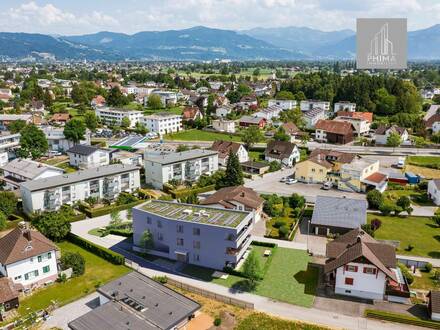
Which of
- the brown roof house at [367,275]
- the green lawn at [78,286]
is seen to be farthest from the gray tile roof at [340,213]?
the green lawn at [78,286]

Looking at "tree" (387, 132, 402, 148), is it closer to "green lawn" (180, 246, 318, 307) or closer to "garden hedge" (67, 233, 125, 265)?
"green lawn" (180, 246, 318, 307)

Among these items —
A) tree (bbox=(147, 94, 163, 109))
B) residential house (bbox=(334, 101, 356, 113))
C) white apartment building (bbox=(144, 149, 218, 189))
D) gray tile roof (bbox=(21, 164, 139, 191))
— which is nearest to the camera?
gray tile roof (bbox=(21, 164, 139, 191))

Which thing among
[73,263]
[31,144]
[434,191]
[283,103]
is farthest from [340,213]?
[283,103]

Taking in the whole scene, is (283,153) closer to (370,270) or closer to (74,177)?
(74,177)

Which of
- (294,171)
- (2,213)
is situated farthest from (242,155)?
(2,213)

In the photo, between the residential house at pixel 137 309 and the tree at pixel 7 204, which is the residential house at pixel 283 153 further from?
the residential house at pixel 137 309

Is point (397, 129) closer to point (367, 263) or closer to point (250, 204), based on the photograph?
point (250, 204)

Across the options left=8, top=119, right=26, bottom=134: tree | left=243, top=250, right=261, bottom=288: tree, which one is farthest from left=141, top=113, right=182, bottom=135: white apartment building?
left=243, top=250, right=261, bottom=288: tree
